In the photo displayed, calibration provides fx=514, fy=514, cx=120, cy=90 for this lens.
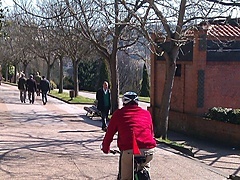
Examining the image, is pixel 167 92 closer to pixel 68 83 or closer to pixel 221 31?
pixel 221 31

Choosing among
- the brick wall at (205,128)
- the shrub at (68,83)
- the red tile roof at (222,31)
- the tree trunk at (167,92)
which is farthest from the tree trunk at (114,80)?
the shrub at (68,83)

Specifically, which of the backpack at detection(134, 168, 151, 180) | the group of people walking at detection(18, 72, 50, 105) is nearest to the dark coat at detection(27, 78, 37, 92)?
the group of people walking at detection(18, 72, 50, 105)

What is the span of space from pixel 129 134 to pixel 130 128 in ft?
0.27

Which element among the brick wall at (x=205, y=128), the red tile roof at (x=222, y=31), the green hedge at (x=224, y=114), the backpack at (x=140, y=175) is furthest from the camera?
the red tile roof at (x=222, y=31)

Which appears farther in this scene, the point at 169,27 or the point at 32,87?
the point at 32,87

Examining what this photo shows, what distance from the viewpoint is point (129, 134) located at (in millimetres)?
6891

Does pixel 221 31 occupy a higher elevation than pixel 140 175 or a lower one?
higher

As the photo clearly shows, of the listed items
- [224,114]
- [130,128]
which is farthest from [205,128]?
[130,128]

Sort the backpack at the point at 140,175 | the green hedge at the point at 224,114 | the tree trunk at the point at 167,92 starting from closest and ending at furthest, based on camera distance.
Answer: the backpack at the point at 140,175, the tree trunk at the point at 167,92, the green hedge at the point at 224,114

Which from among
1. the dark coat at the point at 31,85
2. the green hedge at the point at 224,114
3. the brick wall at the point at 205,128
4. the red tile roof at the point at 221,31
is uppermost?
the red tile roof at the point at 221,31

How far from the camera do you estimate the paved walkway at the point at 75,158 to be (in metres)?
10.0

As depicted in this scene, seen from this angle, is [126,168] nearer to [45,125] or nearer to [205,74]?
[45,125]

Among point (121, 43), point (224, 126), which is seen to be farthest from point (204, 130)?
point (121, 43)

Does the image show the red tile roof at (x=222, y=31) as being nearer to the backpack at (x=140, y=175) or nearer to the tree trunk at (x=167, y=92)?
the tree trunk at (x=167, y=92)
